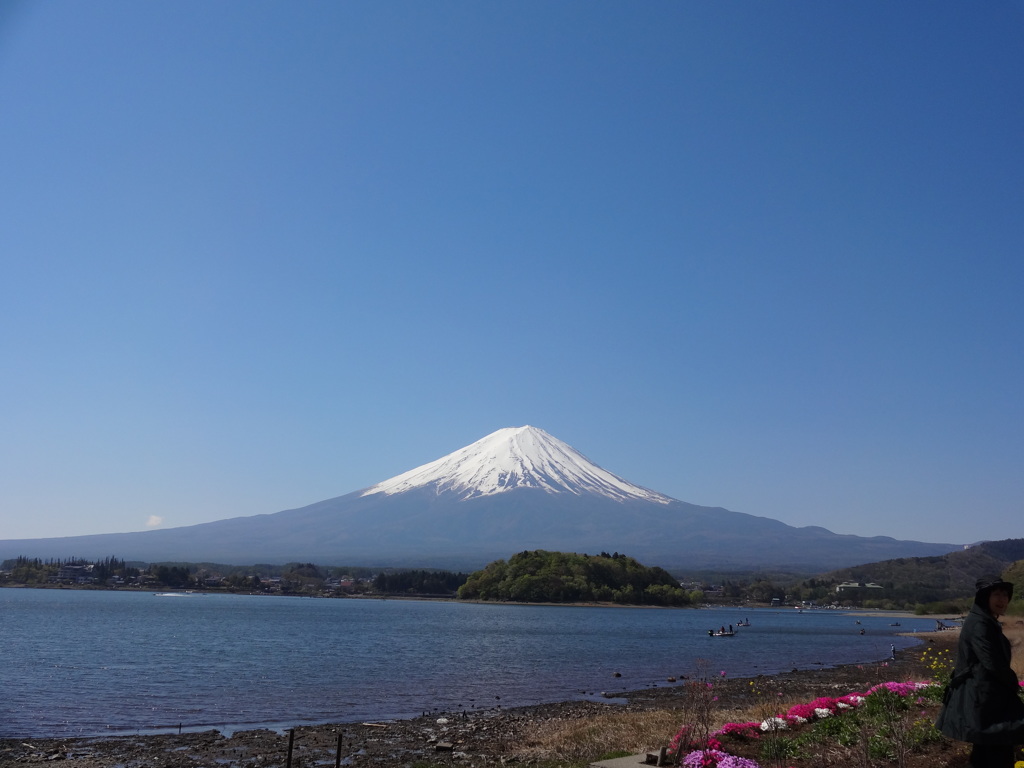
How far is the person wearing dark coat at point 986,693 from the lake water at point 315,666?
10.4m

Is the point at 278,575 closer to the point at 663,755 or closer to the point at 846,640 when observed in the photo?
the point at 846,640

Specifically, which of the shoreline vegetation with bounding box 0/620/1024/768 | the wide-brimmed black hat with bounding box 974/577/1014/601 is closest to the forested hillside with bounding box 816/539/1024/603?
the shoreline vegetation with bounding box 0/620/1024/768

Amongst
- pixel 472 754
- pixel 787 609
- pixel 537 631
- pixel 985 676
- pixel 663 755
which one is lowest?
pixel 787 609

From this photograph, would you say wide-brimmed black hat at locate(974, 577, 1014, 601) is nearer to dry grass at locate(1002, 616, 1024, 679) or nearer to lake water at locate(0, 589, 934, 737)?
dry grass at locate(1002, 616, 1024, 679)

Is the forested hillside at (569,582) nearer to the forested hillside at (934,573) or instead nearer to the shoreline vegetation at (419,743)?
the forested hillside at (934,573)

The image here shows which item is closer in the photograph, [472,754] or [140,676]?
[472,754]

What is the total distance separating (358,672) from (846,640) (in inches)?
1604

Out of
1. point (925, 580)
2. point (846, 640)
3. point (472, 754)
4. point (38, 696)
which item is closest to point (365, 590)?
point (846, 640)

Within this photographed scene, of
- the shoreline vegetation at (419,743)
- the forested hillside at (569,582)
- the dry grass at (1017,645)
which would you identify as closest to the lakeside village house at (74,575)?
the forested hillside at (569,582)

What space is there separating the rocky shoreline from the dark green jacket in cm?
917

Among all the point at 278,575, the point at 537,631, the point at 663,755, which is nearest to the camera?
the point at 663,755

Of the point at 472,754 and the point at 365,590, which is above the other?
the point at 472,754

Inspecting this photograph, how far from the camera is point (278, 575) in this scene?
16712 cm

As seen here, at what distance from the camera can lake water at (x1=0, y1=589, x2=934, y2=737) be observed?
20.8 m
